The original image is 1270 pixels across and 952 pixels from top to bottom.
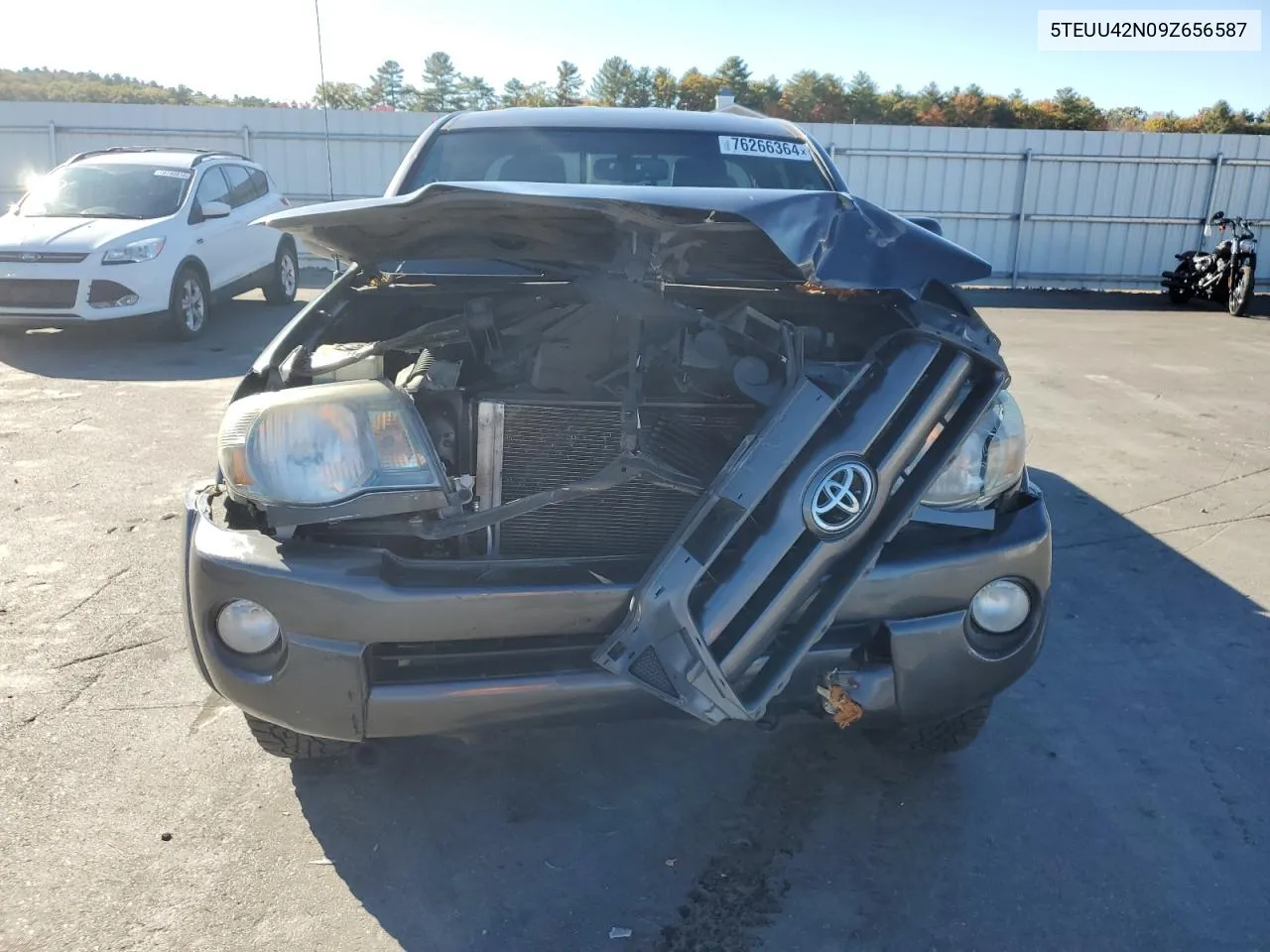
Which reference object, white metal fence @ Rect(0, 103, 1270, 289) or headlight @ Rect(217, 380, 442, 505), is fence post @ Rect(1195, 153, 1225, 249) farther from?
headlight @ Rect(217, 380, 442, 505)

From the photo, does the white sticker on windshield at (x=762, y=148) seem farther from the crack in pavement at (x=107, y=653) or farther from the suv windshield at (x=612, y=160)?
the crack in pavement at (x=107, y=653)

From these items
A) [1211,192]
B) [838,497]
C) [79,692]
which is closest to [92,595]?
[79,692]

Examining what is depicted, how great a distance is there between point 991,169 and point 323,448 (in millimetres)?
14874

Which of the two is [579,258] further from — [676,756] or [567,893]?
[567,893]

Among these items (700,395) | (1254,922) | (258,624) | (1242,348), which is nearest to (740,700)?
(700,395)

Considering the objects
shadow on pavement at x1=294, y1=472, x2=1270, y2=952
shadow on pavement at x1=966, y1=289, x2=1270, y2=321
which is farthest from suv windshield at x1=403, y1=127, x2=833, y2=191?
shadow on pavement at x1=966, y1=289, x2=1270, y2=321

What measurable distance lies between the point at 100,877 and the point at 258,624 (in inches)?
29.6

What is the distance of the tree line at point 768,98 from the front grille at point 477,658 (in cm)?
3481

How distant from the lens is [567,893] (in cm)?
237

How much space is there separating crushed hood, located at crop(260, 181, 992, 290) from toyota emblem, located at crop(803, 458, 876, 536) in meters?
0.42

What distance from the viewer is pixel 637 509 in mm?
2523

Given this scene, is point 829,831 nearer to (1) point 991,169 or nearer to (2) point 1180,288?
(2) point 1180,288

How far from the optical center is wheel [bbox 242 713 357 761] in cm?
263

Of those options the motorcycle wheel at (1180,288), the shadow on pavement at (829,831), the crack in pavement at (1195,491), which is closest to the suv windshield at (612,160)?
the shadow on pavement at (829,831)
